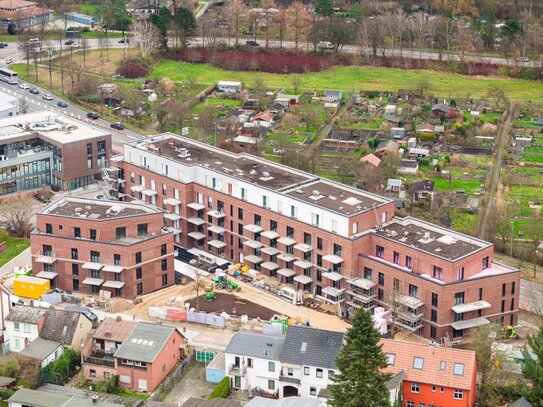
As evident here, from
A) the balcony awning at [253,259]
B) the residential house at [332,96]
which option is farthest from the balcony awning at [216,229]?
the residential house at [332,96]

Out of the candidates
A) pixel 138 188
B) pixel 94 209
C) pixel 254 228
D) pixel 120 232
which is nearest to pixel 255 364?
pixel 120 232

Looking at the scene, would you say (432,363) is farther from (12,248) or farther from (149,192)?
(12,248)

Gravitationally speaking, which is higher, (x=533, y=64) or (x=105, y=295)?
(x=533, y=64)

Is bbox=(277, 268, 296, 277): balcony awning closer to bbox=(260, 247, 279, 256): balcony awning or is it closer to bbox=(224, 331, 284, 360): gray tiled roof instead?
bbox=(260, 247, 279, 256): balcony awning

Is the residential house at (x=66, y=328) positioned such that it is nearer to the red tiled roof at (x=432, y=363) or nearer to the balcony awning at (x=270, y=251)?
the balcony awning at (x=270, y=251)

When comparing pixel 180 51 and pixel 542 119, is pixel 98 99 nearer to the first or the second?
pixel 180 51

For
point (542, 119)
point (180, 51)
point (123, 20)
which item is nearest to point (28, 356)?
point (542, 119)

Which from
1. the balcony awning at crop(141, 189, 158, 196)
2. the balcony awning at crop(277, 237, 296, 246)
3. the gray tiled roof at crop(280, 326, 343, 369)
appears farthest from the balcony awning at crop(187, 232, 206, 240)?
the gray tiled roof at crop(280, 326, 343, 369)
